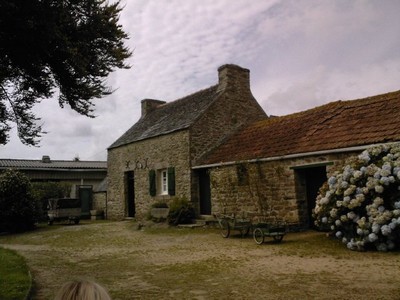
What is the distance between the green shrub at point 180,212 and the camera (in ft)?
53.4

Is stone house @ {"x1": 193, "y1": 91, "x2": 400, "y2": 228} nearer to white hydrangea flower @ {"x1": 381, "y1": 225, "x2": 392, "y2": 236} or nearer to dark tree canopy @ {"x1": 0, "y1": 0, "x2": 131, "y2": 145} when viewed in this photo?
white hydrangea flower @ {"x1": 381, "y1": 225, "x2": 392, "y2": 236}

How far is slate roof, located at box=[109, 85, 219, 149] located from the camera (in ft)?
61.0

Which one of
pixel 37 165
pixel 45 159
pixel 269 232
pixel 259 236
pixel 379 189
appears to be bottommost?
pixel 259 236

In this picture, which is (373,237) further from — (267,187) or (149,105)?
(149,105)

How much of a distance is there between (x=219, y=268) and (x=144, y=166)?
1326 centimetres

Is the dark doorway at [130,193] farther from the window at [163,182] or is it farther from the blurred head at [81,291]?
the blurred head at [81,291]

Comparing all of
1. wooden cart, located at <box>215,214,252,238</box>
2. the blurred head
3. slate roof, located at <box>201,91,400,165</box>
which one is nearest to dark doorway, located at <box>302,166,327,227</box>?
slate roof, located at <box>201,91,400,165</box>

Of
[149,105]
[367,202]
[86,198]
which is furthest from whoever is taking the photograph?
[86,198]

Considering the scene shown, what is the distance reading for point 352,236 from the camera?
29.9 feet

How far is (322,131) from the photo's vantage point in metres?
13.0

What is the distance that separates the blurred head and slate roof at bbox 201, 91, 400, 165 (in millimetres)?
10223

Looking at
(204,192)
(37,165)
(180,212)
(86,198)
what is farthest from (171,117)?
(37,165)

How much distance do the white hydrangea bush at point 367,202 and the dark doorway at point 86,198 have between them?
19397mm

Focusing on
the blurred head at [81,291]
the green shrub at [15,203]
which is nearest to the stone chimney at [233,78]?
the green shrub at [15,203]
